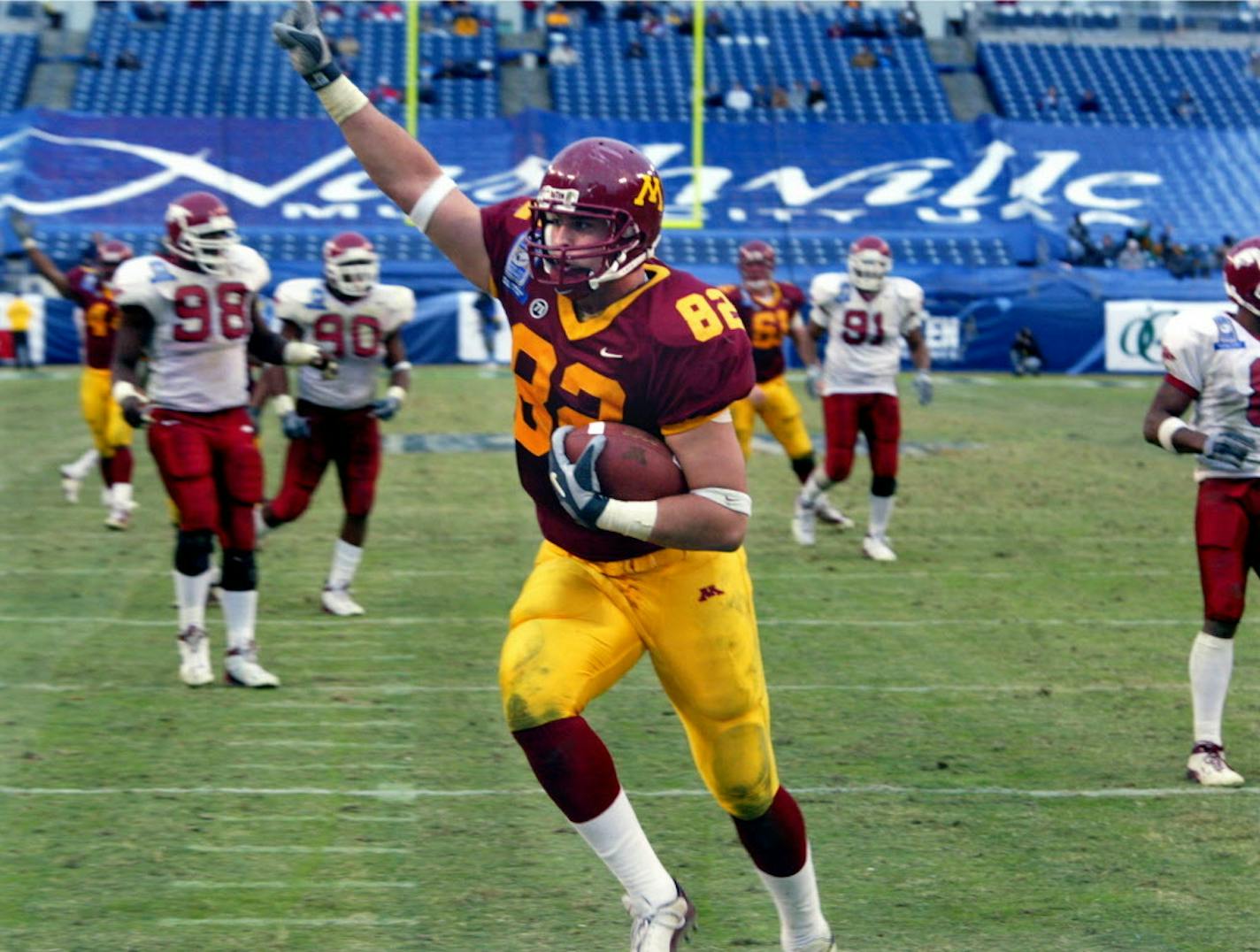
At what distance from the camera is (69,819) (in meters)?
5.10

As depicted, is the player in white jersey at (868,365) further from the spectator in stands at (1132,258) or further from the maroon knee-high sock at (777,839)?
the spectator in stands at (1132,258)

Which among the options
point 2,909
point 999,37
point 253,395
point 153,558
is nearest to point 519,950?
point 2,909

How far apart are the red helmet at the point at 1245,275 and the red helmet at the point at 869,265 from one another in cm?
477

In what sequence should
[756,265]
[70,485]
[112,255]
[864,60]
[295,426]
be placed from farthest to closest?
[864,60] < [70,485] < [756,265] < [112,255] < [295,426]

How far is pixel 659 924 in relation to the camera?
3.83 meters

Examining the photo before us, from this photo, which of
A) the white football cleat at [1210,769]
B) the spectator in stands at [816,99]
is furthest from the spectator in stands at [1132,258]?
the white football cleat at [1210,769]

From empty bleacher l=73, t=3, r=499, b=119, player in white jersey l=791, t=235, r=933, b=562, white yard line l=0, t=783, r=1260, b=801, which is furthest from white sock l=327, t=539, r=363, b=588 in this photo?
empty bleacher l=73, t=3, r=499, b=119

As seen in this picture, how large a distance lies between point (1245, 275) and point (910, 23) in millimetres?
33054

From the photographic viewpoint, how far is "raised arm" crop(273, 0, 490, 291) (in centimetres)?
400

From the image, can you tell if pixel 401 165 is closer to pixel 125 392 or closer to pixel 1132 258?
pixel 125 392

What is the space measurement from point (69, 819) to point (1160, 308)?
22986mm

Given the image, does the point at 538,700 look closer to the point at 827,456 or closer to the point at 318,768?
the point at 318,768

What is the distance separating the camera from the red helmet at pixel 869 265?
10.3m

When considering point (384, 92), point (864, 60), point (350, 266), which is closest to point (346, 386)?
point (350, 266)
